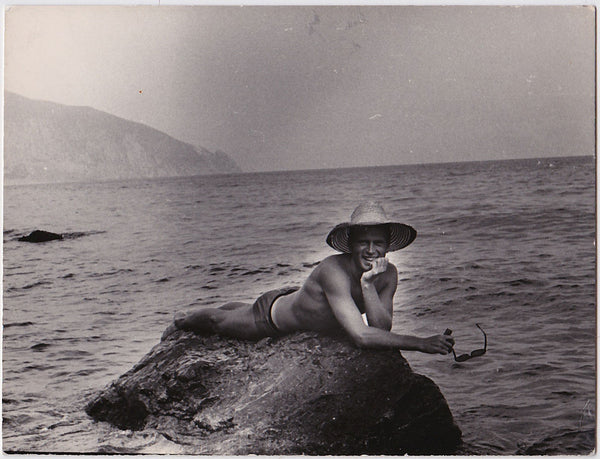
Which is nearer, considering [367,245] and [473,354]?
[367,245]

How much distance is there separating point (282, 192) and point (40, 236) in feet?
5.43

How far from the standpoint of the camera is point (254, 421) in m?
4.68

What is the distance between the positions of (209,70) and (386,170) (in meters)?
1.38

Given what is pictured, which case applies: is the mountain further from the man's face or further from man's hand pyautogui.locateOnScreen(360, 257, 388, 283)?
man's hand pyautogui.locateOnScreen(360, 257, 388, 283)

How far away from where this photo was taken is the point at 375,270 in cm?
470

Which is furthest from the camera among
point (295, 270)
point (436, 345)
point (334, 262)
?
point (295, 270)

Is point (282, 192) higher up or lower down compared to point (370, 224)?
higher up

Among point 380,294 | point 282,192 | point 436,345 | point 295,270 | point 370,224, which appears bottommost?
point 436,345

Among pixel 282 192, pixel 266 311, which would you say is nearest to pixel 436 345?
pixel 266 311

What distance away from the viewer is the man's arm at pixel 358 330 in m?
4.48

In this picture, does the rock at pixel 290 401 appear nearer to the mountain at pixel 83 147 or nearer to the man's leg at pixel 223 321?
the man's leg at pixel 223 321

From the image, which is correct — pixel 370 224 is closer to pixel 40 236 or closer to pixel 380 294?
pixel 380 294

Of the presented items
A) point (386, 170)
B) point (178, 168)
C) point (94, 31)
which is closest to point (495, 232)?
point (386, 170)

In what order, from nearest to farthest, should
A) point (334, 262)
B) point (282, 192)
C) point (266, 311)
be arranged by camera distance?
point (334, 262)
point (266, 311)
point (282, 192)
